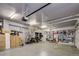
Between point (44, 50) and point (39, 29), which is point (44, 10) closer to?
point (39, 29)

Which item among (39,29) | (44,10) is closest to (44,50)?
(39,29)

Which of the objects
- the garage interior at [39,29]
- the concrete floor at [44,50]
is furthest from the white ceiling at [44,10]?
the concrete floor at [44,50]

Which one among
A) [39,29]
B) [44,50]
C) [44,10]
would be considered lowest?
[44,50]

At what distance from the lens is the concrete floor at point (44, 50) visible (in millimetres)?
2339

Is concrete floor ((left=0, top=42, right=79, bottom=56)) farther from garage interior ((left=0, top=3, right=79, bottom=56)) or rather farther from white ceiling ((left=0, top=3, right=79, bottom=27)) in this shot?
white ceiling ((left=0, top=3, right=79, bottom=27))

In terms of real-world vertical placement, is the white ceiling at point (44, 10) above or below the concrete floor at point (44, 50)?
above

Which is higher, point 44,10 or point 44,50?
point 44,10

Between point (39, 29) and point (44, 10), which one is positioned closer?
point (44, 10)

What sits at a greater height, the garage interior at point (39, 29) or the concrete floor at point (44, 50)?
the garage interior at point (39, 29)

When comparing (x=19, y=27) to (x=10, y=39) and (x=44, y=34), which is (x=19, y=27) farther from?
(x=44, y=34)

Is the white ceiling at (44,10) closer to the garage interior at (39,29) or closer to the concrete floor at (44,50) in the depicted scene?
the garage interior at (39,29)

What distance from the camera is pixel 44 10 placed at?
2486 millimetres

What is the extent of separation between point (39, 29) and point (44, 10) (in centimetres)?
61

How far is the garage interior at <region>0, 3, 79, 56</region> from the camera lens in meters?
2.34
